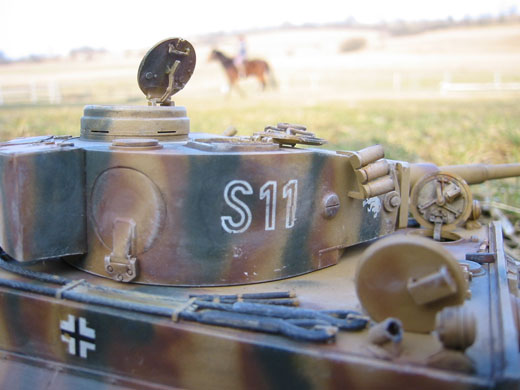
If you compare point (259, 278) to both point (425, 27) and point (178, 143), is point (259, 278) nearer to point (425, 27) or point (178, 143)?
point (178, 143)

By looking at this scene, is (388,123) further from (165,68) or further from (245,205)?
(245,205)

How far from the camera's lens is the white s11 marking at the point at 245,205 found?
3738 mm

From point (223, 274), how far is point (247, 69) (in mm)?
23577

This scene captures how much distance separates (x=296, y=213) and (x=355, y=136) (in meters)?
9.86

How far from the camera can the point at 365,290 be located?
3.15 meters

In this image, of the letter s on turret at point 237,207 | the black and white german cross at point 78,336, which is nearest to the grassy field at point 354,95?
the letter s on turret at point 237,207

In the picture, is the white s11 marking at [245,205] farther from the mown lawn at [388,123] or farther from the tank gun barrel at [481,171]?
the mown lawn at [388,123]

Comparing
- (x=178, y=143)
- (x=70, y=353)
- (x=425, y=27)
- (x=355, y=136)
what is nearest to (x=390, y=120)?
(x=355, y=136)

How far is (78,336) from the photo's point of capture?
11.6ft

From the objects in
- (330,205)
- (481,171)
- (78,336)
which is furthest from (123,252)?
(481,171)

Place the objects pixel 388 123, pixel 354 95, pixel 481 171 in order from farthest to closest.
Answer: pixel 354 95
pixel 388 123
pixel 481 171

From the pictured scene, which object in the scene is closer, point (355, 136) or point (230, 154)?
point (230, 154)

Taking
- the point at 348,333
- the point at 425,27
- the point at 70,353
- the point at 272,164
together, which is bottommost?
the point at 70,353

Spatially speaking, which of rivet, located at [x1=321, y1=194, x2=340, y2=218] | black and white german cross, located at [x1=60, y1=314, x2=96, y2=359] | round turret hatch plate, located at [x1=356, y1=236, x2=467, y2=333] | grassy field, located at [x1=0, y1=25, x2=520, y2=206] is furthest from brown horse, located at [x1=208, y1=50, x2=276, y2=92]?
round turret hatch plate, located at [x1=356, y1=236, x2=467, y2=333]
